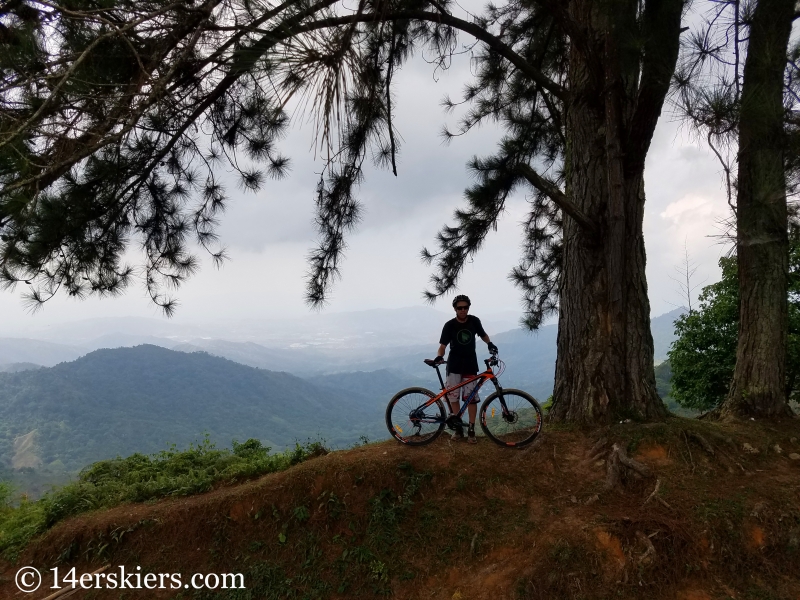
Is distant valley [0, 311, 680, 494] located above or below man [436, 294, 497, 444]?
below

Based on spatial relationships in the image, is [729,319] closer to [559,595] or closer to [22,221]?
[559,595]

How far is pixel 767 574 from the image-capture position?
3238 mm

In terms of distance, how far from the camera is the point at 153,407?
358ft

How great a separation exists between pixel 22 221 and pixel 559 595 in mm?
4182

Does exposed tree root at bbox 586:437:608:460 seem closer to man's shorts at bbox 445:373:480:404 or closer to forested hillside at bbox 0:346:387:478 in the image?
man's shorts at bbox 445:373:480:404

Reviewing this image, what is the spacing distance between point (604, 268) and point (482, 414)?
1.99 meters

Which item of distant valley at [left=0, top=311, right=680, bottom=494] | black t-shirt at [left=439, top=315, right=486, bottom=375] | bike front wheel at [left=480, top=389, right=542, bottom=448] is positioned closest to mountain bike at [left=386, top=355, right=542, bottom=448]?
bike front wheel at [left=480, top=389, right=542, bottom=448]

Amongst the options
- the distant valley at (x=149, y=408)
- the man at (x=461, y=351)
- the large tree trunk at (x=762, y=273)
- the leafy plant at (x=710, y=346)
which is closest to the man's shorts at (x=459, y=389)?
the man at (x=461, y=351)

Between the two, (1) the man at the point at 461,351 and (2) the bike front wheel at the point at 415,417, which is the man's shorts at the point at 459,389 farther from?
(2) the bike front wheel at the point at 415,417

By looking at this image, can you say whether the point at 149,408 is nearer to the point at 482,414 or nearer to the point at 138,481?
the point at 138,481

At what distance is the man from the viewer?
468 cm

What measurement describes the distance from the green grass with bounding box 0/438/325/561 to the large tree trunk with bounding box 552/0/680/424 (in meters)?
3.05

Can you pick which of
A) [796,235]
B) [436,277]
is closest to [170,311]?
[436,277]

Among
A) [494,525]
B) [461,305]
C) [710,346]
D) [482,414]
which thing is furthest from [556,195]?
[710,346]
